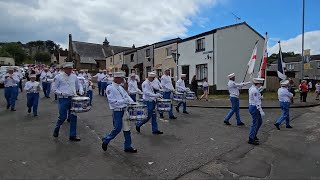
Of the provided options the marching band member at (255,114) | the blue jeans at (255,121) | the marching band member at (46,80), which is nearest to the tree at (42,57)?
the marching band member at (46,80)

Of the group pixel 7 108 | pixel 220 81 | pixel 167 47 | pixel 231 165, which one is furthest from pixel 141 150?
pixel 167 47

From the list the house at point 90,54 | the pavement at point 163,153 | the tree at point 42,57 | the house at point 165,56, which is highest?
the tree at point 42,57

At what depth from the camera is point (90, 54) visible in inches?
2463

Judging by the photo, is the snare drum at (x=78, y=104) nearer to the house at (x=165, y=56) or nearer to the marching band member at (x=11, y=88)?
the marching band member at (x=11, y=88)

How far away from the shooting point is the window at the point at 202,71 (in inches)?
1101

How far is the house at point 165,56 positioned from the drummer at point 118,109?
973 inches

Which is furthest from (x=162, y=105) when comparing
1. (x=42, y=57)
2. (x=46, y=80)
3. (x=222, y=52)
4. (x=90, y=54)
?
(x=42, y=57)

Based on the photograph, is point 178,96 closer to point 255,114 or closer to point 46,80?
point 255,114

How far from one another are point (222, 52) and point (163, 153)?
2047 cm

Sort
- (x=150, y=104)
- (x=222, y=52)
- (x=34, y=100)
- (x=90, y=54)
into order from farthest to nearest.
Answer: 1. (x=90, y=54)
2. (x=222, y=52)
3. (x=34, y=100)
4. (x=150, y=104)

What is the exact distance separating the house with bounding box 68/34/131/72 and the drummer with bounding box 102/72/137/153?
52.2 meters

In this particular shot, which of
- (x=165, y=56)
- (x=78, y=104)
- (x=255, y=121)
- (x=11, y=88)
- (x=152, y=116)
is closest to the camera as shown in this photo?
(x=78, y=104)

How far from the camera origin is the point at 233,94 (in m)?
11.2

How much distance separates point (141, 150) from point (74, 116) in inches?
76.4
